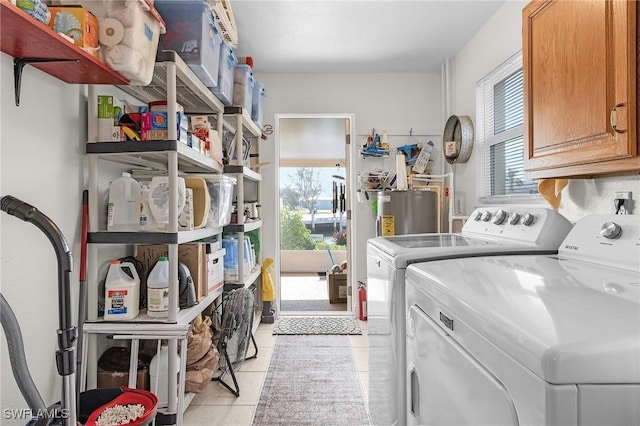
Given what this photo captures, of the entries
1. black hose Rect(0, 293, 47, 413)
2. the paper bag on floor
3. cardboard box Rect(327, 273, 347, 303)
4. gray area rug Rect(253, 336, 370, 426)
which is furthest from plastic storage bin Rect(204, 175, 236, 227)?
cardboard box Rect(327, 273, 347, 303)

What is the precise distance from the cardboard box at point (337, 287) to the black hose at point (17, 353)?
375 cm

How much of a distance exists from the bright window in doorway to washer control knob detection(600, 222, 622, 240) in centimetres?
571

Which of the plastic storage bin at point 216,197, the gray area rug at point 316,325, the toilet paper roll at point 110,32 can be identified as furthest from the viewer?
the gray area rug at point 316,325

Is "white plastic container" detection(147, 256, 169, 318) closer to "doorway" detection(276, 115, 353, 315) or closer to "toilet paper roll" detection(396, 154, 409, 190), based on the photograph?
"toilet paper roll" detection(396, 154, 409, 190)

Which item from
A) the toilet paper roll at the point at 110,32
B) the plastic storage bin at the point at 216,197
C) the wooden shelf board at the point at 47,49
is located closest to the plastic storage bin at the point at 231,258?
the plastic storage bin at the point at 216,197

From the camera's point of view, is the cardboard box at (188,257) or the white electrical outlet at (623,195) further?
the cardboard box at (188,257)

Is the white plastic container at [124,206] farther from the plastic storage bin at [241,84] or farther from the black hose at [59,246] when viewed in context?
the plastic storage bin at [241,84]

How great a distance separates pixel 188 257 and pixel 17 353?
1033 mm

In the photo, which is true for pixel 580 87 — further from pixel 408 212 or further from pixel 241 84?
pixel 241 84

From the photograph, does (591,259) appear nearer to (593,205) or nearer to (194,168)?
(593,205)

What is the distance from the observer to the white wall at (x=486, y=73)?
73.0 inches

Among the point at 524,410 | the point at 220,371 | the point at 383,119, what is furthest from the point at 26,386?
the point at 383,119

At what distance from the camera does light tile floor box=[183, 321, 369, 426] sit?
2.18 metres

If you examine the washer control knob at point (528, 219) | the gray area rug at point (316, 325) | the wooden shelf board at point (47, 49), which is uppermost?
the wooden shelf board at point (47, 49)
